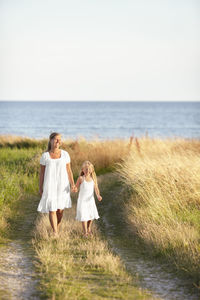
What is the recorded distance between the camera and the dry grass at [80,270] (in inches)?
194

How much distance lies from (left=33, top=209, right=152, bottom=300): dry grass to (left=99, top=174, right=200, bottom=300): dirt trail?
201 mm

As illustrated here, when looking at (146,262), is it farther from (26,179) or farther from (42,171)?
(26,179)

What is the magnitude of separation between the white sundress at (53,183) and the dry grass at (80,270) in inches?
18.0

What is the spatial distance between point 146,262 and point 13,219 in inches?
146

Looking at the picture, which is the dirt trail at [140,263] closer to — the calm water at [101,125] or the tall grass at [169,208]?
the tall grass at [169,208]

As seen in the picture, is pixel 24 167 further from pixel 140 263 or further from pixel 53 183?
pixel 140 263

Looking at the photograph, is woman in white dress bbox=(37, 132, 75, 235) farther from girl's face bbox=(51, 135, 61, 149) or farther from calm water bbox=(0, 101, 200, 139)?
calm water bbox=(0, 101, 200, 139)

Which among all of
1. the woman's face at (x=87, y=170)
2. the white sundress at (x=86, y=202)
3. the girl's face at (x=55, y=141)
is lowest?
the white sundress at (x=86, y=202)

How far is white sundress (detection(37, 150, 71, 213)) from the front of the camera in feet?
24.1


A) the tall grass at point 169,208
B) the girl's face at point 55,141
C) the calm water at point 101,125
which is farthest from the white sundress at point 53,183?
the calm water at point 101,125

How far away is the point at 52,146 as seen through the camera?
734 centimetres

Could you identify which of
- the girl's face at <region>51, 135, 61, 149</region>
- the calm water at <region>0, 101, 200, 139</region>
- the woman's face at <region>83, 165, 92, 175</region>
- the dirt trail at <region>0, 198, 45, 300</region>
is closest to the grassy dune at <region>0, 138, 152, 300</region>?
the dirt trail at <region>0, 198, 45, 300</region>

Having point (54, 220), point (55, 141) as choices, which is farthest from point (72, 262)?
point (55, 141)

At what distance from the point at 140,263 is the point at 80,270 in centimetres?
97
